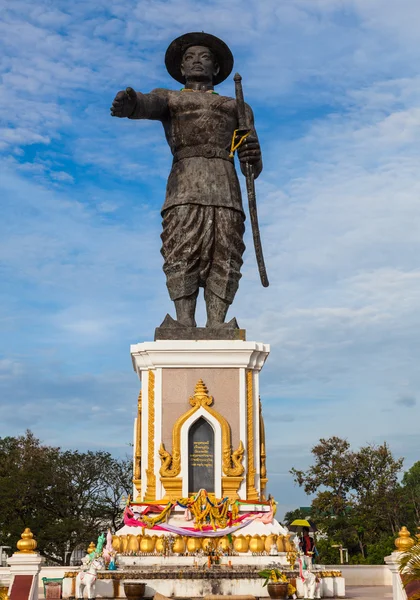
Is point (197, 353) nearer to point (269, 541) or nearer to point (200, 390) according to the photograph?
point (200, 390)

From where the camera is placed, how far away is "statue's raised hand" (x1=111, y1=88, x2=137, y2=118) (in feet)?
41.3

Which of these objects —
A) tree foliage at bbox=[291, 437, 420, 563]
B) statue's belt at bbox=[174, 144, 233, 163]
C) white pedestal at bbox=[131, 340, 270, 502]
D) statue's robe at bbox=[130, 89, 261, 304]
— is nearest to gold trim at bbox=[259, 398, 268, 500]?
white pedestal at bbox=[131, 340, 270, 502]

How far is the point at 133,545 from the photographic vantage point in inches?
430

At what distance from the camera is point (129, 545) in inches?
431

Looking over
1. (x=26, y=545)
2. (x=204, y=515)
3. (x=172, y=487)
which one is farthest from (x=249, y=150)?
(x=26, y=545)

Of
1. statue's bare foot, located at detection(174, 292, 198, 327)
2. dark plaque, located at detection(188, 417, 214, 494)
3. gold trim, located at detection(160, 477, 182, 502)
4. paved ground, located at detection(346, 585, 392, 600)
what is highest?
statue's bare foot, located at detection(174, 292, 198, 327)

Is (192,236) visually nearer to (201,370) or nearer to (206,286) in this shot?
(206,286)

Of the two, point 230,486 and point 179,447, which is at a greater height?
point 179,447

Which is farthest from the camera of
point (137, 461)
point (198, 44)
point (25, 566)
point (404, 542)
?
point (198, 44)

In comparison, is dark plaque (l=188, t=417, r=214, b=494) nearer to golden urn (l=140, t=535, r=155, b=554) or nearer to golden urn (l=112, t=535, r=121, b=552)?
golden urn (l=140, t=535, r=155, b=554)

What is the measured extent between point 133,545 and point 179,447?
157 centimetres

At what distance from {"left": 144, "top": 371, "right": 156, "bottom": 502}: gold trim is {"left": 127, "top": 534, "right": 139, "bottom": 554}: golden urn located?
842mm

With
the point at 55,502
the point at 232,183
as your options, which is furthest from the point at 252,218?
the point at 55,502

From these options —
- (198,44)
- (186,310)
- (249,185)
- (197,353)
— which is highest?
(198,44)
